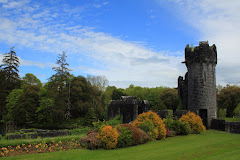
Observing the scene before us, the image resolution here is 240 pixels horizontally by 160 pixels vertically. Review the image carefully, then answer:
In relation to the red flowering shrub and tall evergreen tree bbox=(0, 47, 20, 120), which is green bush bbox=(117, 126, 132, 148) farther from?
tall evergreen tree bbox=(0, 47, 20, 120)

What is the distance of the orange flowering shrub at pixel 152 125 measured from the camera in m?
12.0

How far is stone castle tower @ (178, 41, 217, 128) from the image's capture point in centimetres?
2038

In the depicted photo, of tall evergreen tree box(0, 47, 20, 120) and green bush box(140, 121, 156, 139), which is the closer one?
green bush box(140, 121, 156, 139)

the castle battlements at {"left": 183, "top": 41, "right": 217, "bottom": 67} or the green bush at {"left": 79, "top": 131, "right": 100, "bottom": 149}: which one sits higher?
the castle battlements at {"left": 183, "top": 41, "right": 217, "bottom": 67}

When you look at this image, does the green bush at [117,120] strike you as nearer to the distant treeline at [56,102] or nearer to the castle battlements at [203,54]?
the castle battlements at [203,54]

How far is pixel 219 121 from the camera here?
755 inches

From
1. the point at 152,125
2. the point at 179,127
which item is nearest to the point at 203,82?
the point at 179,127

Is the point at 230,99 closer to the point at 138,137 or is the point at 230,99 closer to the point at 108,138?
the point at 138,137

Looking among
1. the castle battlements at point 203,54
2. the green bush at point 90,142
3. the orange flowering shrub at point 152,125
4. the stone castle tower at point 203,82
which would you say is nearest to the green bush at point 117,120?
the orange flowering shrub at point 152,125

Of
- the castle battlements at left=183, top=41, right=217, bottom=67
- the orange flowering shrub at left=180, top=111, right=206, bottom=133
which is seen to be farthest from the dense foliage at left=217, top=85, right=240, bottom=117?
the orange flowering shrub at left=180, top=111, right=206, bottom=133

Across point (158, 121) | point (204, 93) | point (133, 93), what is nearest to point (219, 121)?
point (204, 93)

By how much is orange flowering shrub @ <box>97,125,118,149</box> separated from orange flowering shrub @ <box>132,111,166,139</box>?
288cm

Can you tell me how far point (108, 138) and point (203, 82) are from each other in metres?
14.2

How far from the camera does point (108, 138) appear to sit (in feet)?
31.5
